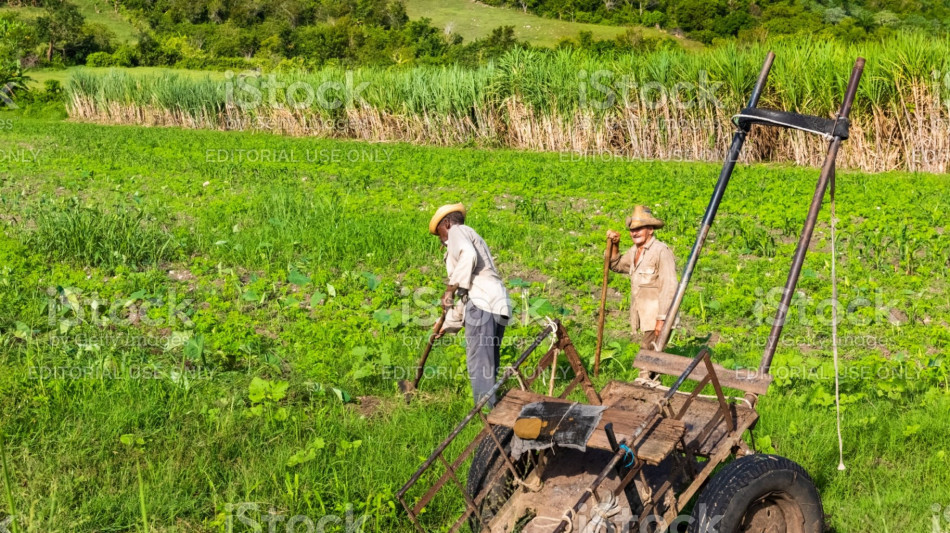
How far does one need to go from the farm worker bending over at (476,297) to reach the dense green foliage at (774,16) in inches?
1531

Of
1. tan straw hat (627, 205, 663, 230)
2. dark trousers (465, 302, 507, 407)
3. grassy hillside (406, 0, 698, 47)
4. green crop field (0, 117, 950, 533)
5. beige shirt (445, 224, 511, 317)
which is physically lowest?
grassy hillside (406, 0, 698, 47)

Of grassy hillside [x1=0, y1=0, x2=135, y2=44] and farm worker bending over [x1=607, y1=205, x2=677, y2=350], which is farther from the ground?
farm worker bending over [x1=607, y1=205, x2=677, y2=350]

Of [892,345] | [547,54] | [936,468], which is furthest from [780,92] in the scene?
[936,468]

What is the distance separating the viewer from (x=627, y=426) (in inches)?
166

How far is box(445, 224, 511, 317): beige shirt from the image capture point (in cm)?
639

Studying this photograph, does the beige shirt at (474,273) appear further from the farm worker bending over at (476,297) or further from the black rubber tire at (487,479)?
the black rubber tire at (487,479)

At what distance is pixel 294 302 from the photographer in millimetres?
9141

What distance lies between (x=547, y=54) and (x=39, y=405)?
21.3 metres

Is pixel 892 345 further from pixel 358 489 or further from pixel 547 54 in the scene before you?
pixel 547 54

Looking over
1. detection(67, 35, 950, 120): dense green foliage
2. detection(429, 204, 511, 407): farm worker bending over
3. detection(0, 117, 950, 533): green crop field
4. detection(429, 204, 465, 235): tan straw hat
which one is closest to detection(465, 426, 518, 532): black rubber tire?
detection(0, 117, 950, 533): green crop field

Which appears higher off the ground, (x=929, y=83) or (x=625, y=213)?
(x=929, y=83)

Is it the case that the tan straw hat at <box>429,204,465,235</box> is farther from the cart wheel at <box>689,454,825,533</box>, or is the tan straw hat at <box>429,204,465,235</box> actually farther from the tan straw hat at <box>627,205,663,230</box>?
the cart wheel at <box>689,454,825,533</box>

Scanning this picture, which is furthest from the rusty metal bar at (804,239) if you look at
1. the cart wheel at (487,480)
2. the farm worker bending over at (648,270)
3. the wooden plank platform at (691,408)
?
the farm worker bending over at (648,270)

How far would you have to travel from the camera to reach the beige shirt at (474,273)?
6391mm
